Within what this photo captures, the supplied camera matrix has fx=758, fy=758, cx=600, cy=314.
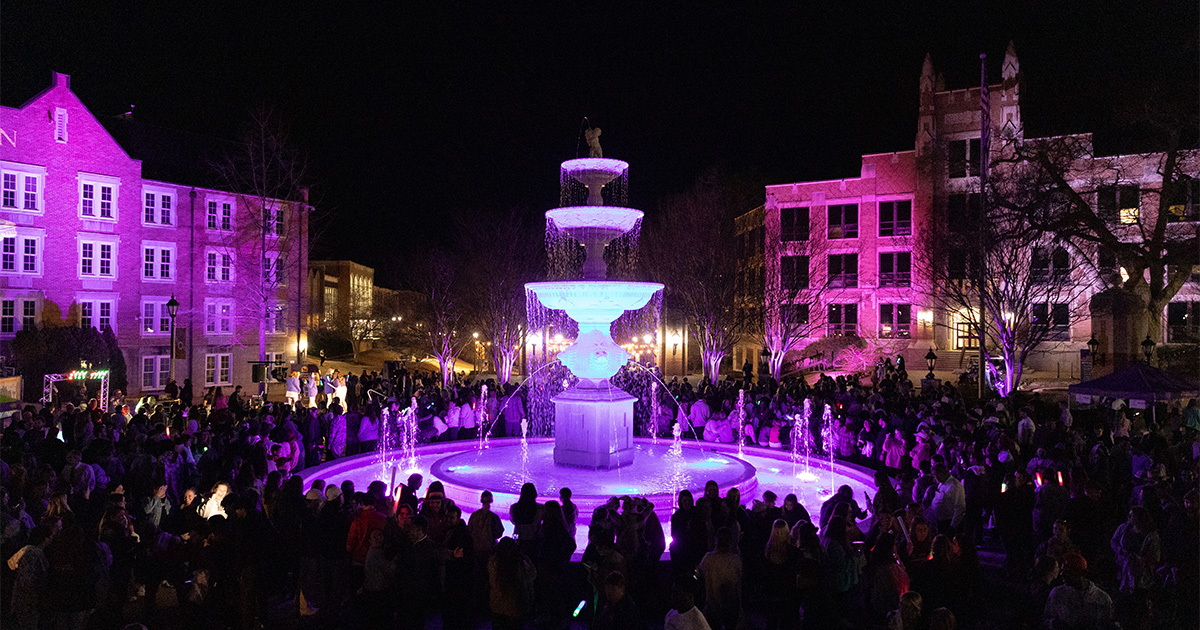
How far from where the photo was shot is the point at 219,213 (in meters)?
38.5

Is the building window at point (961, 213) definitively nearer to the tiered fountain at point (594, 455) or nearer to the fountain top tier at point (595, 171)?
the tiered fountain at point (594, 455)

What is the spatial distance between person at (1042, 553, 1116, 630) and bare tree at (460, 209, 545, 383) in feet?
108

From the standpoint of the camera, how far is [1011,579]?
9219 mm

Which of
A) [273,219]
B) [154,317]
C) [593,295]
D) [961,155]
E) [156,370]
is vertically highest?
[961,155]

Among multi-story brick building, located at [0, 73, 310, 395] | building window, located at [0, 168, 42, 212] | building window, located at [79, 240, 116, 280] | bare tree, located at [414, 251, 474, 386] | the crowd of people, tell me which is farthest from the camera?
bare tree, located at [414, 251, 474, 386]

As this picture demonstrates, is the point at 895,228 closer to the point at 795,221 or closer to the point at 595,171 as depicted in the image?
the point at 795,221

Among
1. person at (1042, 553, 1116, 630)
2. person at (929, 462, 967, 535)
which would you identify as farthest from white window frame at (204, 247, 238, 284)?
person at (1042, 553, 1116, 630)

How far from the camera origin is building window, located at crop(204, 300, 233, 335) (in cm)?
3769

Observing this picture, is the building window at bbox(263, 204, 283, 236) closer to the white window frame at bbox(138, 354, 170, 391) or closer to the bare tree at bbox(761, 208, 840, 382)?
the white window frame at bbox(138, 354, 170, 391)

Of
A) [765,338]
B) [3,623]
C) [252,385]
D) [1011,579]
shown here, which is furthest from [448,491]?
[252,385]

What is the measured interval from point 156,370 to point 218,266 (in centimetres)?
583

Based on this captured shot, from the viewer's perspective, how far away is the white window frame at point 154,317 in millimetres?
35969

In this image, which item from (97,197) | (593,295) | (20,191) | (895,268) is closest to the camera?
(593,295)

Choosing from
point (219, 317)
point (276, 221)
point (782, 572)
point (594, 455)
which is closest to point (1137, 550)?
point (782, 572)
